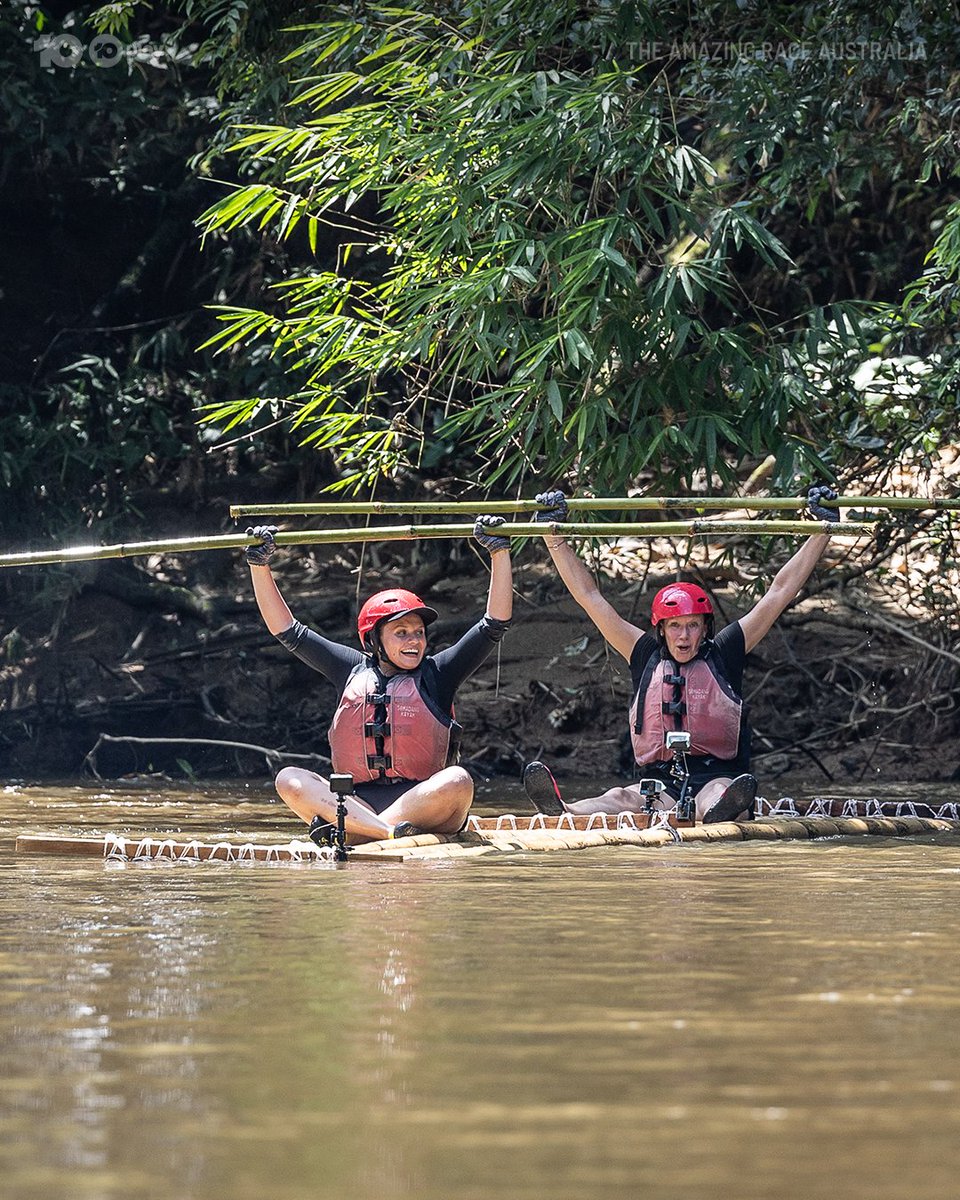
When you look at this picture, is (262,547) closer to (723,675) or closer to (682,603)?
(682,603)

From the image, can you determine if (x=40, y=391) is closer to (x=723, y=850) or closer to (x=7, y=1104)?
(x=723, y=850)

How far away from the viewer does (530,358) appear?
8992 mm

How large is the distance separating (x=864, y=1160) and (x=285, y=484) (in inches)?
481

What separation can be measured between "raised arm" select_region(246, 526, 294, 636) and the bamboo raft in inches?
35.5

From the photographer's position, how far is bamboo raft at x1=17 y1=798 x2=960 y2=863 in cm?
730

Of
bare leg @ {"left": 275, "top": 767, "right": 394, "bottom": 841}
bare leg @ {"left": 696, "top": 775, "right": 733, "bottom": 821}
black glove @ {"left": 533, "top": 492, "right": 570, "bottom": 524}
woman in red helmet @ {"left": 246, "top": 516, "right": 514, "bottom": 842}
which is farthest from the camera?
black glove @ {"left": 533, "top": 492, "right": 570, "bottom": 524}

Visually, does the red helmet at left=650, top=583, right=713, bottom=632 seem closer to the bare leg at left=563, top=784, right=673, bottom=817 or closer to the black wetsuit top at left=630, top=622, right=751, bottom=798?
the black wetsuit top at left=630, top=622, right=751, bottom=798

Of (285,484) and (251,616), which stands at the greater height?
(285,484)

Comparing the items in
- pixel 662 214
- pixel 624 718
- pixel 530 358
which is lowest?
pixel 624 718

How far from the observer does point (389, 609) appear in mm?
8141

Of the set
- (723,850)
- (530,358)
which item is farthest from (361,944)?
(530,358)
